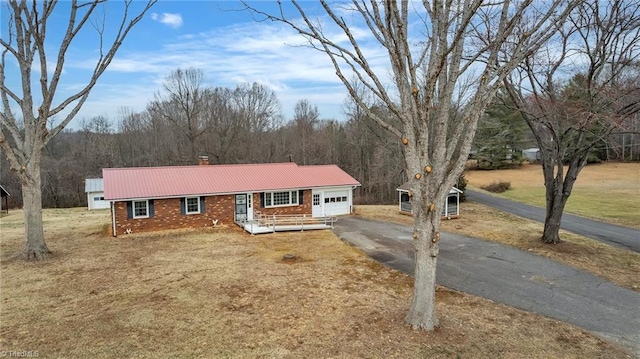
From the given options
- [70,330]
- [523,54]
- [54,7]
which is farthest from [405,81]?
[54,7]

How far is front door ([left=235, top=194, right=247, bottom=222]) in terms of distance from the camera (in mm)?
19594

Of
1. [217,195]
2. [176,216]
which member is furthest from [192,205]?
[217,195]

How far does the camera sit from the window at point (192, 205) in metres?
18.4

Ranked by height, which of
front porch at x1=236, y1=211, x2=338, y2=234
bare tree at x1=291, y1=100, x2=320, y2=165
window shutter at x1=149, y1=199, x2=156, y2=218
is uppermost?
bare tree at x1=291, y1=100, x2=320, y2=165

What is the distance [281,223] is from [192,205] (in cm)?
478

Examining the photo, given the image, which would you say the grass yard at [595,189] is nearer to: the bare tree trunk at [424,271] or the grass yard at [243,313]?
the grass yard at [243,313]

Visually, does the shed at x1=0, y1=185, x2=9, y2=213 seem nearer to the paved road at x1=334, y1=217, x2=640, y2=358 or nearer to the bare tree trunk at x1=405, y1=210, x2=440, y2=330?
the paved road at x1=334, y1=217, x2=640, y2=358

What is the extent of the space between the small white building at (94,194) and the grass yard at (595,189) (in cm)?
3561

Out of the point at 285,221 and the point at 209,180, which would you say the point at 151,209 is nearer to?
the point at 209,180

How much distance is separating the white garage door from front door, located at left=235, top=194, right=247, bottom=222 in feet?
16.9

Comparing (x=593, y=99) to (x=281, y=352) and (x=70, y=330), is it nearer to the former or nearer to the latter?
(x=281, y=352)

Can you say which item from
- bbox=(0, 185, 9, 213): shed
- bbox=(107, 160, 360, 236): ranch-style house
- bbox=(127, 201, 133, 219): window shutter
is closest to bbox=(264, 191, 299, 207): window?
bbox=(107, 160, 360, 236): ranch-style house

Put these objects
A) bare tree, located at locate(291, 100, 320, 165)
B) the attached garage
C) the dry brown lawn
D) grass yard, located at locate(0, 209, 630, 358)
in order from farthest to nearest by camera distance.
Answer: bare tree, located at locate(291, 100, 320, 165)
the attached garage
the dry brown lawn
grass yard, located at locate(0, 209, 630, 358)

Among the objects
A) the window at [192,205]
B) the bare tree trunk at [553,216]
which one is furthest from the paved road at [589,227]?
the window at [192,205]
